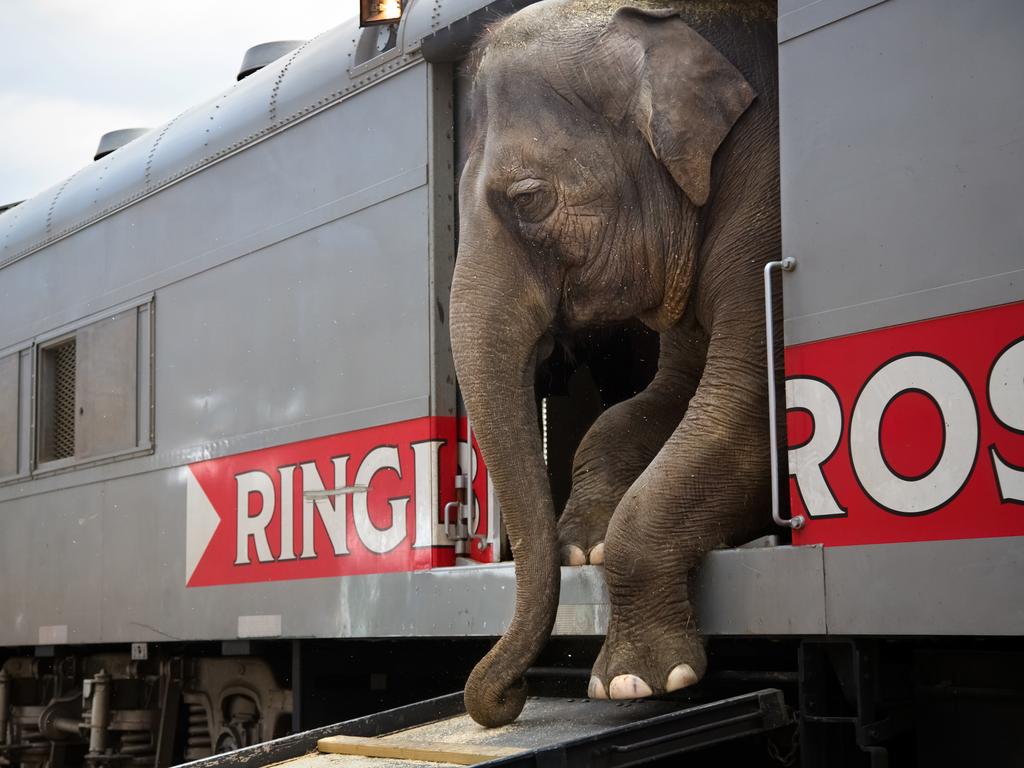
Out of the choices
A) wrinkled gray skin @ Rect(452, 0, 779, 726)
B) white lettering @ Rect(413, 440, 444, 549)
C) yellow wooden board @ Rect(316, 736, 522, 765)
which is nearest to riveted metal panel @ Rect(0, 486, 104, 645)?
white lettering @ Rect(413, 440, 444, 549)

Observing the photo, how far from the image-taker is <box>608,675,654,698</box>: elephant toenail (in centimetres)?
406

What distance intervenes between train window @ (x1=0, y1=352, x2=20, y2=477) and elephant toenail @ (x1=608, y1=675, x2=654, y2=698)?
5521 millimetres

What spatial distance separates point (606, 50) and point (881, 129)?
120 centimetres

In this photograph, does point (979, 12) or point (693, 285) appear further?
point (693, 285)

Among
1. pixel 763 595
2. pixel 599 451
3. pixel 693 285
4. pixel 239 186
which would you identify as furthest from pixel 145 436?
pixel 763 595

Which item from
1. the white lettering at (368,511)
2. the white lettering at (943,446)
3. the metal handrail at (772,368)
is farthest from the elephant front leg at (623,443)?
the white lettering at (943,446)

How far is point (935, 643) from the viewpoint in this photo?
3947 millimetres

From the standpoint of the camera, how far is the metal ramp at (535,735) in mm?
3799

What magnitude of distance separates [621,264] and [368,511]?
1.58 m

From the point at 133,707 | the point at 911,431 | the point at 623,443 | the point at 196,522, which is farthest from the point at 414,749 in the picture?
the point at 133,707

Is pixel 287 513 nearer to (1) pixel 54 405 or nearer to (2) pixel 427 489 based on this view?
(2) pixel 427 489

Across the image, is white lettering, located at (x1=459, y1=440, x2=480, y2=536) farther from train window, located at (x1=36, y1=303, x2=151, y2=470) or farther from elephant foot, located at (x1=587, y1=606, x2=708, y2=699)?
train window, located at (x1=36, y1=303, x2=151, y2=470)

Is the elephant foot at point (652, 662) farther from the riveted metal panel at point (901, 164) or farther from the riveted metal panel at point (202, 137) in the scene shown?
the riveted metal panel at point (202, 137)

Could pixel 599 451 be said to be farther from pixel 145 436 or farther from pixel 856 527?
pixel 145 436
